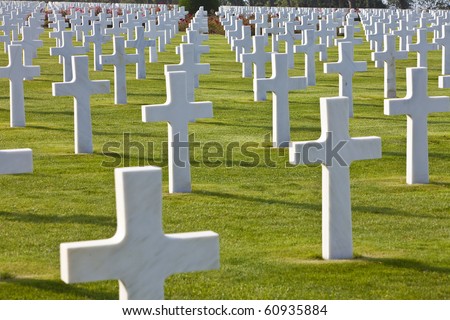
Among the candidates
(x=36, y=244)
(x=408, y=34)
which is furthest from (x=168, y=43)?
(x=36, y=244)

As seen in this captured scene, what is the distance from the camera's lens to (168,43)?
33438mm

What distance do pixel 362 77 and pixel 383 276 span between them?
1560cm

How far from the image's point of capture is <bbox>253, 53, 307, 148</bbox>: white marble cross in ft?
41.4

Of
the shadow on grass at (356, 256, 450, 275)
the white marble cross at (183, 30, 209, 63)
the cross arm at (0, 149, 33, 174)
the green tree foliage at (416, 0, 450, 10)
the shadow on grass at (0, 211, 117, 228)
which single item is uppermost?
the green tree foliage at (416, 0, 450, 10)

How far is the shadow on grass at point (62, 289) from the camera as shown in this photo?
6730 mm

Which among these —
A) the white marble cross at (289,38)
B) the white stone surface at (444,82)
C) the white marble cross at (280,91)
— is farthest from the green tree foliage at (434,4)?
the white stone surface at (444,82)

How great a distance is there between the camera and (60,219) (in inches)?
355

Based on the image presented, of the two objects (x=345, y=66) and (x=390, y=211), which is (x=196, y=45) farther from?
(x=390, y=211)

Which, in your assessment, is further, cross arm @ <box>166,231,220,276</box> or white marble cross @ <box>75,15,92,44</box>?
white marble cross @ <box>75,15,92,44</box>

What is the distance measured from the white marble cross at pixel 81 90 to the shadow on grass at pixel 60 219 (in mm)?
3054

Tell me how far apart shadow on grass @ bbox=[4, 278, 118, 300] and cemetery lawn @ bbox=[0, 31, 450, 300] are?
0.01 metres

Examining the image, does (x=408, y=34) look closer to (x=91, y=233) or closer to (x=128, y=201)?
(x=91, y=233)

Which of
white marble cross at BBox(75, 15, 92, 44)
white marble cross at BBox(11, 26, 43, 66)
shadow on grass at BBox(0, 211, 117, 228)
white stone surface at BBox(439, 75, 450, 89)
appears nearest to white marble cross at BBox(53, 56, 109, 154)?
shadow on grass at BBox(0, 211, 117, 228)

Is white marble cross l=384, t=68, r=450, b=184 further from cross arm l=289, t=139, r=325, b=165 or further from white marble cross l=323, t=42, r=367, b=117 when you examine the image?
white marble cross l=323, t=42, r=367, b=117
